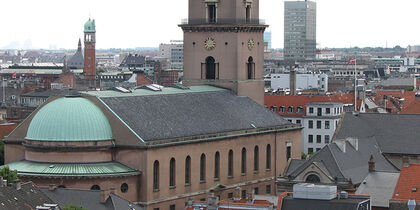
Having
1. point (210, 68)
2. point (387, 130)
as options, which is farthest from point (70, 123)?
point (387, 130)

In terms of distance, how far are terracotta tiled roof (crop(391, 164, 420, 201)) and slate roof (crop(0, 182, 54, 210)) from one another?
2387 centimetres

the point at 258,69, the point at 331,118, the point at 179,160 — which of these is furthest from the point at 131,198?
the point at 331,118

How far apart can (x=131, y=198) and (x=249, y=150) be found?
1797cm

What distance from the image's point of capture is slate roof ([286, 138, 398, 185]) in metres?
95.1

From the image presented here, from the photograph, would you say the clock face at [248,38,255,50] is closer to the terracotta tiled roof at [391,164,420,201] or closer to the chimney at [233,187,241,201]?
the chimney at [233,187,241,201]

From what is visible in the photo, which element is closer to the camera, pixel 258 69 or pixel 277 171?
pixel 277 171

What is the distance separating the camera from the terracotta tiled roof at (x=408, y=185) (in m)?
83.0

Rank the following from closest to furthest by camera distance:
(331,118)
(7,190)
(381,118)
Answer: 1. (7,190)
2. (381,118)
3. (331,118)

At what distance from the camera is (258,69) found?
12238 centimetres

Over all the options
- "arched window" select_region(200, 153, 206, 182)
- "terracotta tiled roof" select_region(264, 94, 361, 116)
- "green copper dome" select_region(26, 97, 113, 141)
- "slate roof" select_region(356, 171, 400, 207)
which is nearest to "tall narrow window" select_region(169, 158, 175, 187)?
"arched window" select_region(200, 153, 206, 182)

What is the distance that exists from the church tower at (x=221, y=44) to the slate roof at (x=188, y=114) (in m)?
2.63

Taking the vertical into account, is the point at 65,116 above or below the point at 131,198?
above

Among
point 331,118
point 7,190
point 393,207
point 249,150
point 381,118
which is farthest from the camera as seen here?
point 331,118

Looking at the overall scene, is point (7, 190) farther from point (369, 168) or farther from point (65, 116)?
point (369, 168)
